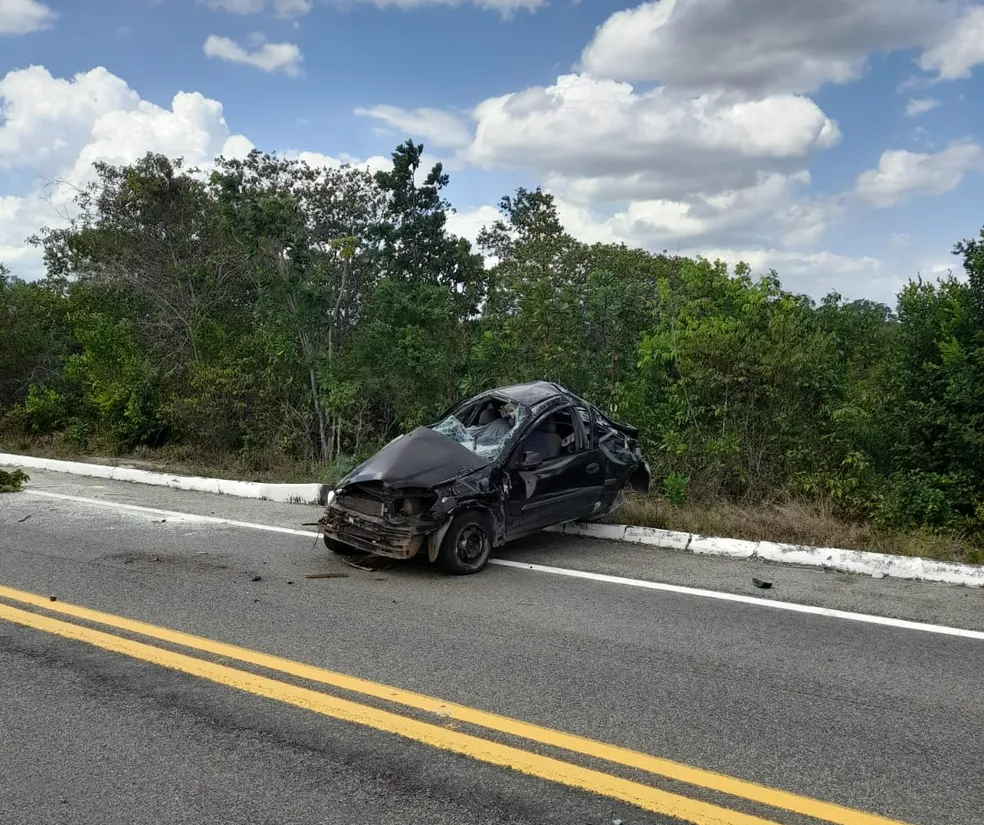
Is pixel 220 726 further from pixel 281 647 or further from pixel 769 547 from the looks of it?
pixel 769 547

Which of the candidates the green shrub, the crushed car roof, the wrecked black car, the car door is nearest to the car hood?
the wrecked black car

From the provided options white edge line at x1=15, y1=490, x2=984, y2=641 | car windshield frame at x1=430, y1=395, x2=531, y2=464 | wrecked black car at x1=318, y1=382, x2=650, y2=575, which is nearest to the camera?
white edge line at x1=15, y1=490, x2=984, y2=641

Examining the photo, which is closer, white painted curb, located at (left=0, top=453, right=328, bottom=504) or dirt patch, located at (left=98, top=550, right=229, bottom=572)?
dirt patch, located at (left=98, top=550, right=229, bottom=572)

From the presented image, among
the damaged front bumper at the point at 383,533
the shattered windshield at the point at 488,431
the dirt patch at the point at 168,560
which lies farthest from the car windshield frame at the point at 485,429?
the dirt patch at the point at 168,560

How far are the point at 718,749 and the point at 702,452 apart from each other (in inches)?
265

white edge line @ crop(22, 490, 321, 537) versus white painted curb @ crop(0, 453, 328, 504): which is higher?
white painted curb @ crop(0, 453, 328, 504)

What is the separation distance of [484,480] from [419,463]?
22.5 inches

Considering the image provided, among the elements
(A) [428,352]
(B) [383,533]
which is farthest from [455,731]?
(A) [428,352]

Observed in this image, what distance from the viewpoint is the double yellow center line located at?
3373mm

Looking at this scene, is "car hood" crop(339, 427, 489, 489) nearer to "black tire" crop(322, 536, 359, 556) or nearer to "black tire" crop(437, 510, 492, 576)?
"black tire" crop(437, 510, 492, 576)

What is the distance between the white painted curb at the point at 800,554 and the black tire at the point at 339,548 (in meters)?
2.32

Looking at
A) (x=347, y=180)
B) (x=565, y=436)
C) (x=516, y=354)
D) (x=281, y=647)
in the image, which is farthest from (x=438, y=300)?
(x=347, y=180)

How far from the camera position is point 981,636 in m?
5.55

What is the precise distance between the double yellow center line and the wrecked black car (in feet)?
6.53
